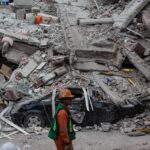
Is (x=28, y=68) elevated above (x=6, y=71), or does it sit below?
below

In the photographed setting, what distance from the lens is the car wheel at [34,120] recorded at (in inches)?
379

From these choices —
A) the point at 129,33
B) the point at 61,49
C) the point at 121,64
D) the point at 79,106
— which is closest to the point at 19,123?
the point at 79,106

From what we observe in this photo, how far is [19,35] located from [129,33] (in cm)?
479

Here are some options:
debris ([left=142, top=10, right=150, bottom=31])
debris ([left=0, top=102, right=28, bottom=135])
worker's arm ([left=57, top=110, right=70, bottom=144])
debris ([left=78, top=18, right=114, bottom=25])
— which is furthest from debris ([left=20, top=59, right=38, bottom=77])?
worker's arm ([left=57, top=110, right=70, bottom=144])

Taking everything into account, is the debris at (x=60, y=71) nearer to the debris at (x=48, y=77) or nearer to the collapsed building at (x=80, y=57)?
the collapsed building at (x=80, y=57)

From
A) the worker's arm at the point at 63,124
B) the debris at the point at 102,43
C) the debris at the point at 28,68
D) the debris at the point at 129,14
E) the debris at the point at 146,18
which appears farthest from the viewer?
the debris at the point at 129,14

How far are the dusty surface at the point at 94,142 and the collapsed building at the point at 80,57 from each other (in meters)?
0.58

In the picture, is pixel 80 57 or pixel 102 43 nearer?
pixel 80 57

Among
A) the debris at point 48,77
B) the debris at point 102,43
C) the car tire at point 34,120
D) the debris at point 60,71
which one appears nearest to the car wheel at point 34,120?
the car tire at point 34,120

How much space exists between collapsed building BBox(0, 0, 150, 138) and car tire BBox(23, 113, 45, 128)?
293 mm

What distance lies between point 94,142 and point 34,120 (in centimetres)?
213

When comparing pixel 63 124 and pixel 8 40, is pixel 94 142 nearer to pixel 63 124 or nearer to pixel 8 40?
pixel 63 124

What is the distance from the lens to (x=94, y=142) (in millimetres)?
8781

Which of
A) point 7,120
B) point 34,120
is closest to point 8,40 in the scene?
point 7,120
